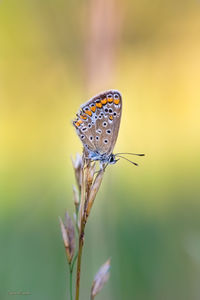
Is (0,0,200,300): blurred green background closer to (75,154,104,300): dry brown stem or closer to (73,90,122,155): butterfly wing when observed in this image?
(73,90,122,155): butterfly wing

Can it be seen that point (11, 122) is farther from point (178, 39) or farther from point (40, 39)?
point (178, 39)

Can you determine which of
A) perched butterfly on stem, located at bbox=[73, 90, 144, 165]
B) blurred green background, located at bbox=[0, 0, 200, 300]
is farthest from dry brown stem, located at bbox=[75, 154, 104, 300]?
blurred green background, located at bbox=[0, 0, 200, 300]

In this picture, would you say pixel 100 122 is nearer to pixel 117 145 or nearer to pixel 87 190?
pixel 87 190

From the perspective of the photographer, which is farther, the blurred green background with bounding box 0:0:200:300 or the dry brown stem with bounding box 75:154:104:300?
the blurred green background with bounding box 0:0:200:300

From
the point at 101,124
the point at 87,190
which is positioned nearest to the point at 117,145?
the point at 101,124

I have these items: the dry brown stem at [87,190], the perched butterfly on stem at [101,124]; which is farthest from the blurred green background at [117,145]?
the dry brown stem at [87,190]

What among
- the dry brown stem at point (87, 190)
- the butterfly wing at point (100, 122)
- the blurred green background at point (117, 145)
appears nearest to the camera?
the dry brown stem at point (87, 190)

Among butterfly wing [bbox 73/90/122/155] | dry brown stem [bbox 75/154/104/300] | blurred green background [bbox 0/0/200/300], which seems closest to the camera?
dry brown stem [bbox 75/154/104/300]

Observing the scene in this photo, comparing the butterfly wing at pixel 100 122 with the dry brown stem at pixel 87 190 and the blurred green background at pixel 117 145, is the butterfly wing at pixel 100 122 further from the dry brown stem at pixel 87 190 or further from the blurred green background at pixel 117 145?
the blurred green background at pixel 117 145
